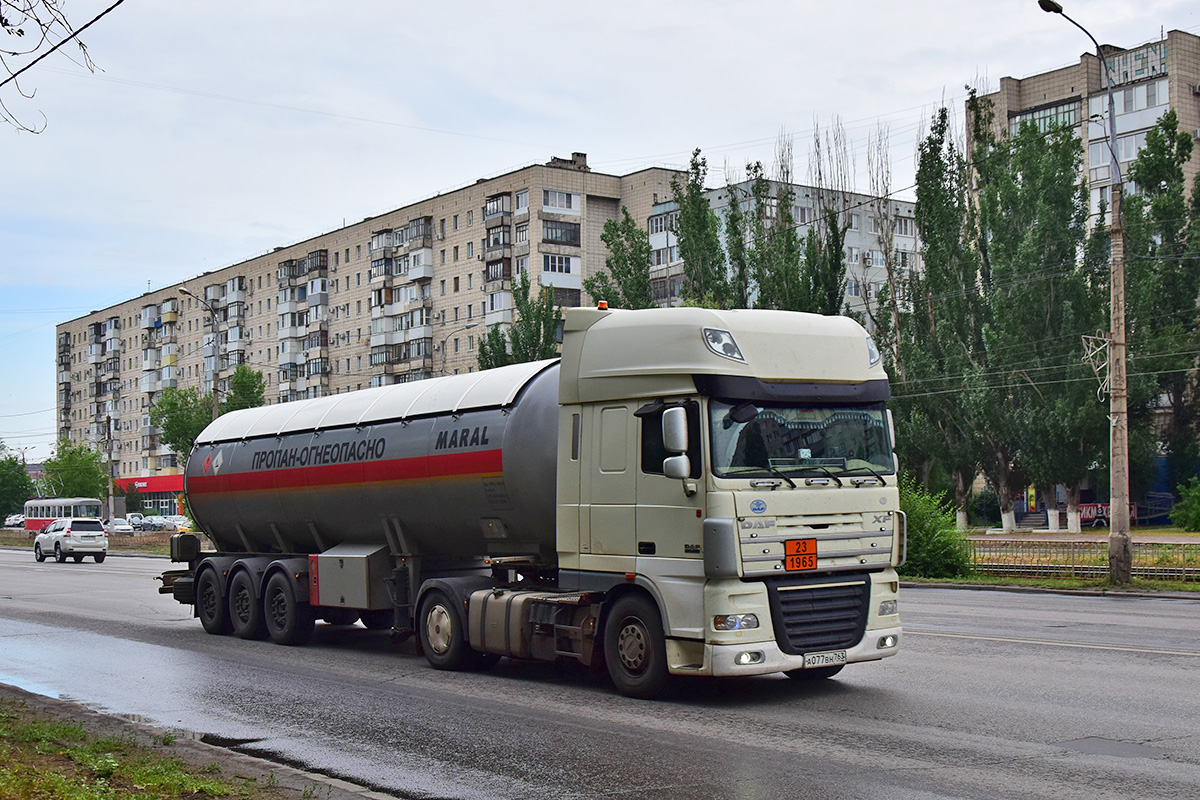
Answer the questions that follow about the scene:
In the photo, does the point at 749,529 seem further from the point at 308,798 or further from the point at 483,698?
the point at 308,798

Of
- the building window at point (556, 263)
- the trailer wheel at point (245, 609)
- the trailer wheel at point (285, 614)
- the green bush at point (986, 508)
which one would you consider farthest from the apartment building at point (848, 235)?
the trailer wheel at point (285, 614)

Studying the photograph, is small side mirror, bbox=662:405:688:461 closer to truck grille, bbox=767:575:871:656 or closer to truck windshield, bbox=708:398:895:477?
truck windshield, bbox=708:398:895:477

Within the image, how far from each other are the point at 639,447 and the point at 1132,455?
4692 centimetres

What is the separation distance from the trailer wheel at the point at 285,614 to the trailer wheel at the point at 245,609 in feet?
0.44

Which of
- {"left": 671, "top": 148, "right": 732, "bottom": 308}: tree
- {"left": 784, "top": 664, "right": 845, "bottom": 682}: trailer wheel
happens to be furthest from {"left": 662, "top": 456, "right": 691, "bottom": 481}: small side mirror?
{"left": 671, "top": 148, "right": 732, "bottom": 308}: tree

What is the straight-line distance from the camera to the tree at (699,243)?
5288 cm

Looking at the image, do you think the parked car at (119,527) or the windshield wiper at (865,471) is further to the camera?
the parked car at (119,527)

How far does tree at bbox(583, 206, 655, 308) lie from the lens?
5591 cm

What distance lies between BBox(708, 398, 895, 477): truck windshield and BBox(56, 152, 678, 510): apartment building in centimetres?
5579

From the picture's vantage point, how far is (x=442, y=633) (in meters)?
13.6

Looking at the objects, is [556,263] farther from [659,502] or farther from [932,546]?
[659,502]

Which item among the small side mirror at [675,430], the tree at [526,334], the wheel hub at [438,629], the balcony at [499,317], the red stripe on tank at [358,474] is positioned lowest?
the wheel hub at [438,629]

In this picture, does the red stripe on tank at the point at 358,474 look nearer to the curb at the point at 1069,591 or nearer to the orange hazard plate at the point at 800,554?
the orange hazard plate at the point at 800,554

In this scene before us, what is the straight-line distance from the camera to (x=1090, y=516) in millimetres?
54312
